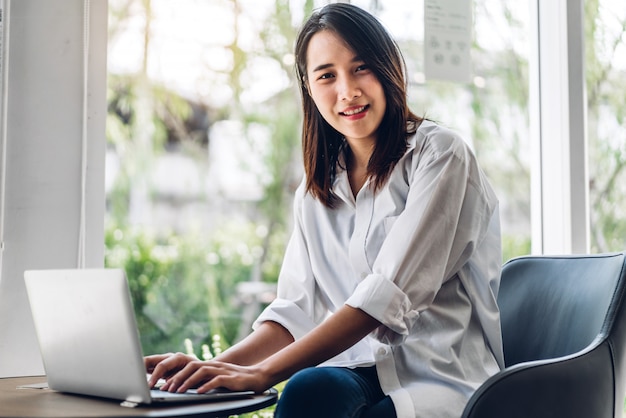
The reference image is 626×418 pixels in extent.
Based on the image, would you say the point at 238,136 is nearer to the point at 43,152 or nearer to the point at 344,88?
the point at 43,152

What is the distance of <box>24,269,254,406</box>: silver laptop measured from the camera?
3.73 ft

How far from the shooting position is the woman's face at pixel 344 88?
167 cm

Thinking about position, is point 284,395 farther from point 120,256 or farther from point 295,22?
point 295,22

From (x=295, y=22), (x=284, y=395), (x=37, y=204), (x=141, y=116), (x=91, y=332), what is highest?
(x=295, y=22)

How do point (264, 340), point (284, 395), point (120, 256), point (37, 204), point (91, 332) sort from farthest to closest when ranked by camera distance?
point (120, 256), point (37, 204), point (264, 340), point (284, 395), point (91, 332)

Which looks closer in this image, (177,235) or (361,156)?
(361,156)

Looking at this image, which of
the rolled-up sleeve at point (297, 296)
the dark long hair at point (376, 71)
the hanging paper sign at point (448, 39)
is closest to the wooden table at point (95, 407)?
the rolled-up sleeve at point (297, 296)

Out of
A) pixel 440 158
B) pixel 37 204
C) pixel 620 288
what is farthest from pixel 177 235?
pixel 620 288

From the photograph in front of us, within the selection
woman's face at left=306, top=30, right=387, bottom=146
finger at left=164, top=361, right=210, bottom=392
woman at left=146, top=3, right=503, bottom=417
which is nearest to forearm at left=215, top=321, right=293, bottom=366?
woman at left=146, top=3, right=503, bottom=417

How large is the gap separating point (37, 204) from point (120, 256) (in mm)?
485

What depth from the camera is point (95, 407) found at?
1.16 metres

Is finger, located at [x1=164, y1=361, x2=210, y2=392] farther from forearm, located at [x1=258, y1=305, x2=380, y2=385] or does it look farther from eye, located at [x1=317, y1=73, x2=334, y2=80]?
eye, located at [x1=317, y1=73, x2=334, y2=80]

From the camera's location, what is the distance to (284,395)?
1389mm

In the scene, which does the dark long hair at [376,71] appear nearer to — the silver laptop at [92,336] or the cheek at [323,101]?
the cheek at [323,101]
